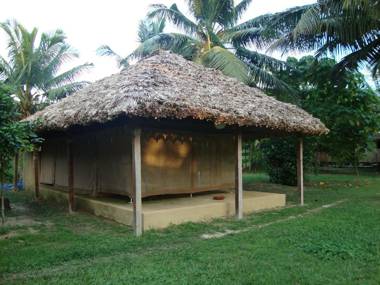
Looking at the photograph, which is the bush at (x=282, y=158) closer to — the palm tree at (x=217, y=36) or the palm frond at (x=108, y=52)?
the palm tree at (x=217, y=36)

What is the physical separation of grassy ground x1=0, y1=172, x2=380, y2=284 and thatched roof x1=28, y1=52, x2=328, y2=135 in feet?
7.29

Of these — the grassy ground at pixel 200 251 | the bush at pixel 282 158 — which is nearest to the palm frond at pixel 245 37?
the bush at pixel 282 158

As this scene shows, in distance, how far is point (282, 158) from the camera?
1638cm

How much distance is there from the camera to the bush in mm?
16000

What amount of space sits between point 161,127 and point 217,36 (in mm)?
8654

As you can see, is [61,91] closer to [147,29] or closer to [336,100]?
[147,29]

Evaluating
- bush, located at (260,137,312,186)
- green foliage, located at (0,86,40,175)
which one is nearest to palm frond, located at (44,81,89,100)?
bush, located at (260,137,312,186)

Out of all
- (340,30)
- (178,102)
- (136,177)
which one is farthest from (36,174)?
(340,30)

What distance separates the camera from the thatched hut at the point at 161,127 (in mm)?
7406

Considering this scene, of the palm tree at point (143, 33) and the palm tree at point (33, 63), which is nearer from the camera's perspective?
the palm tree at point (33, 63)

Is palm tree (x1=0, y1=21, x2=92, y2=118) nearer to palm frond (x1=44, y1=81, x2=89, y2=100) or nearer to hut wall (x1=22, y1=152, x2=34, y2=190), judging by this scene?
palm frond (x1=44, y1=81, x2=89, y2=100)

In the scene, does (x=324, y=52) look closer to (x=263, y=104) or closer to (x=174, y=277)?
(x=263, y=104)

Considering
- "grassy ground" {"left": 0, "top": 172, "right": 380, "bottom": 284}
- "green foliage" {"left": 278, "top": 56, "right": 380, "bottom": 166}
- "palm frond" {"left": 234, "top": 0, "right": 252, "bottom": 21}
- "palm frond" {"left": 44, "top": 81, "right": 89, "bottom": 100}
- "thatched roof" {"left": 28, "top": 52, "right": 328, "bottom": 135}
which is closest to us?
"grassy ground" {"left": 0, "top": 172, "right": 380, "bottom": 284}

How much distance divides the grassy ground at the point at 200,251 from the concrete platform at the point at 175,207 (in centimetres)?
32
